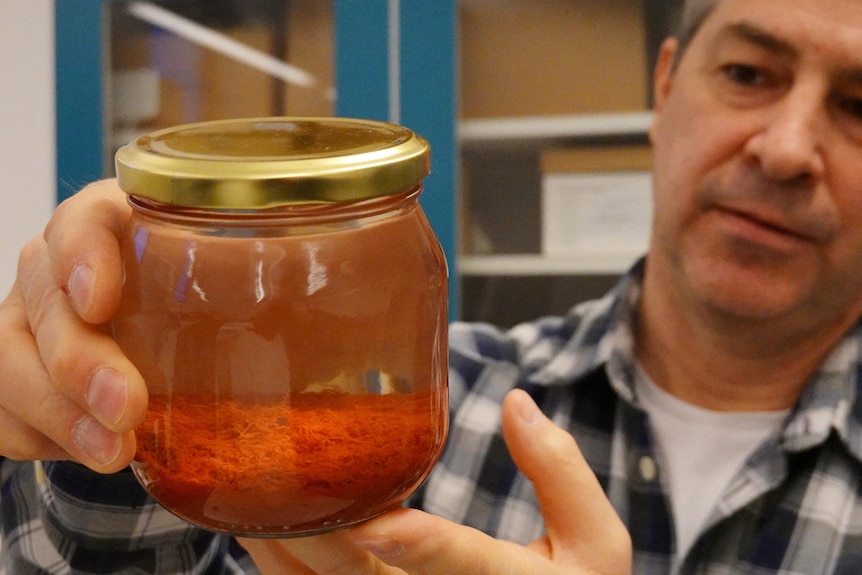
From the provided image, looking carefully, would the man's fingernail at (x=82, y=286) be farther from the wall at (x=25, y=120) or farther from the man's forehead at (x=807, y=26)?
the wall at (x=25, y=120)

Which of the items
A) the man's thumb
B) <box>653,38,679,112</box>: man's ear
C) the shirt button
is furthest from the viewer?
<box>653,38,679,112</box>: man's ear

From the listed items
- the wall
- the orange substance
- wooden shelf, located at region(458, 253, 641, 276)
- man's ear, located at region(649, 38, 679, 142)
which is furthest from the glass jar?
the wall

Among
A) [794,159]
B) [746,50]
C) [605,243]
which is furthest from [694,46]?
[605,243]

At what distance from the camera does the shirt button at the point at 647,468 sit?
96 centimetres

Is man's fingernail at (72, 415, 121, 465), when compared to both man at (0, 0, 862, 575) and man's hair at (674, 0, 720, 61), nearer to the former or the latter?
man at (0, 0, 862, 575)

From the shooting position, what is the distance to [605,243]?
1723mm

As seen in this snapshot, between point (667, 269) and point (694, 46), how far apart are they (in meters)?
0.27

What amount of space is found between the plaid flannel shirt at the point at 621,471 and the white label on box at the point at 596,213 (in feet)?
1.87

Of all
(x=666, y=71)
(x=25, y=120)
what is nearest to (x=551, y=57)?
(x=666, y=71)

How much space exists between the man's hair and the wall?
1.49 meters

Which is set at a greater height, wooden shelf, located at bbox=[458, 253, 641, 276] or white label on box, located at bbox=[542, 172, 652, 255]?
white label on box, located at bbox=[542, 172, 652, 255]

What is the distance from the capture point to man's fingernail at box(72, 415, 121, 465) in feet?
1.37

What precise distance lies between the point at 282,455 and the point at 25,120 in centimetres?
189

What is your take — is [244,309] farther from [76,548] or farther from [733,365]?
[733,365]
